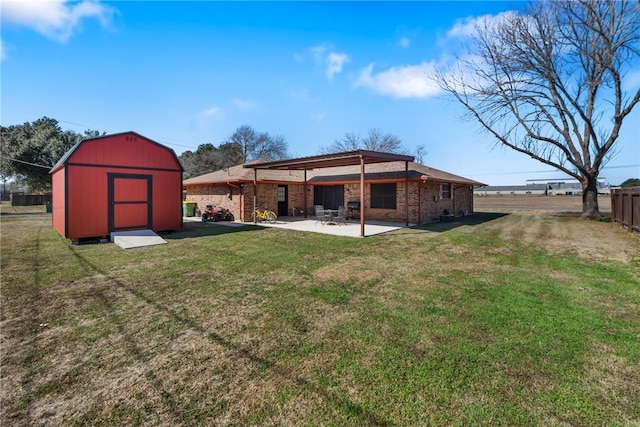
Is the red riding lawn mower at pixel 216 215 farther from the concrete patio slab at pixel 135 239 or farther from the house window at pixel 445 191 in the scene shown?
the house window at pixel 445 191

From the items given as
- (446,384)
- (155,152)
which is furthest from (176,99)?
(446,384)

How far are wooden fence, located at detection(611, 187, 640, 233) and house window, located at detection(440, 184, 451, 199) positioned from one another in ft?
23.7

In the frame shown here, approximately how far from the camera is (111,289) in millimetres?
4840

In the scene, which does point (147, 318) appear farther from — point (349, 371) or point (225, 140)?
point (225, 140)

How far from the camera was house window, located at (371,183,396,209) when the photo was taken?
49.4 feet

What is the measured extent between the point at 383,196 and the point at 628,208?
947 centimetres

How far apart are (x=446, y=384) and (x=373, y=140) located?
41567 millimetres

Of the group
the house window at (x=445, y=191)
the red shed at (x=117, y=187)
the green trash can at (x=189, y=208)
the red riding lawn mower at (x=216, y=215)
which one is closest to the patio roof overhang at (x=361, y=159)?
the red riding lawn mower at (x=216, y=215)

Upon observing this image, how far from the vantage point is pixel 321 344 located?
10.1ft

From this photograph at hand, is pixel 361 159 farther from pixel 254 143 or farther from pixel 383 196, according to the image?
pixel 254 143

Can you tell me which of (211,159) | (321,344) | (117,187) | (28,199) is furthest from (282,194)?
(28,199)

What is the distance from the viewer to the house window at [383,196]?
49.4ft

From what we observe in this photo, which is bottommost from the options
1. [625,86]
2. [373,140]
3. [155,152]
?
[155,152]

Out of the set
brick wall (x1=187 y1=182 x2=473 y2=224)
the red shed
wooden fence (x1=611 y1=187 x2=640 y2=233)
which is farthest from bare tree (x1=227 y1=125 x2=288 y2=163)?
wooden fence (x1=611 y1=187 x2=640 y2=233)
